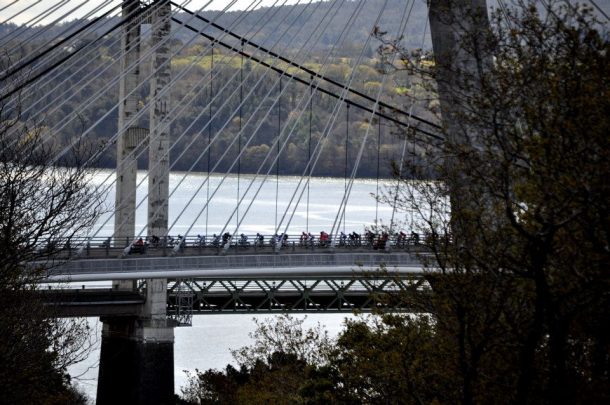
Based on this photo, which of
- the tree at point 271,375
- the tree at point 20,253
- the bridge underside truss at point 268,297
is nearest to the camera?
the tree at point 20,253

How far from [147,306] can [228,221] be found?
6.44 metres

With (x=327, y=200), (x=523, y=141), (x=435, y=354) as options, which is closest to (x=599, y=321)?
(x=523, y=141)

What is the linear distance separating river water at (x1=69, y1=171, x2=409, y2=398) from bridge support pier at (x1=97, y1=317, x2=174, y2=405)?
980mm

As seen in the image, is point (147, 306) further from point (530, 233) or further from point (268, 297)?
point (530, 233)

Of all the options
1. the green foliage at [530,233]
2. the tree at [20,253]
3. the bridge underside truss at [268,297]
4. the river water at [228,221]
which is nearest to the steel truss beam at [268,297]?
the bridge underside truss at [268,297]

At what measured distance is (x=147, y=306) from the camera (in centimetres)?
2631

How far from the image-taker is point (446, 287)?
10.6 meters

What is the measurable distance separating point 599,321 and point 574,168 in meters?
1.27

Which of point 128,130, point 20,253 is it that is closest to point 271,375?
point 128,130

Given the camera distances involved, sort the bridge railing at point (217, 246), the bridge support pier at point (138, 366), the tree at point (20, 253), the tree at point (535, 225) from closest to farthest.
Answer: the tree at point (535, 225)
the tree at point (20, 253)
the bridge railing at point (217, 246)
the bridge support pier at point (138, 366)

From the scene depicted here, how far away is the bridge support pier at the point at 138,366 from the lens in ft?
83.8

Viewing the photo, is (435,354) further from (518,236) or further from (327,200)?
(327,200)

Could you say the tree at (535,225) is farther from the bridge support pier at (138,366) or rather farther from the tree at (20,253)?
the bridge support pier at (138,366)

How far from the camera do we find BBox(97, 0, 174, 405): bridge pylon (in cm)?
2580
